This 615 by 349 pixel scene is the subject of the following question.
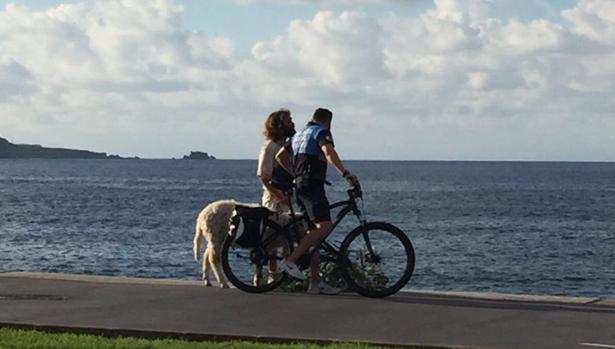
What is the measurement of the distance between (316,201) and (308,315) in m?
1.66

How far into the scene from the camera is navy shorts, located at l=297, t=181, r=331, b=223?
1095 centimetres

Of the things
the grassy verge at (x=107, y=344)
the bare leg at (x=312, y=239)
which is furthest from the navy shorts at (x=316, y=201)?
the grassy verge at (x=107, y=344)

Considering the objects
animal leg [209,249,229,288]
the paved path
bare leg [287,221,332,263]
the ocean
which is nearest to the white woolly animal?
animal leg [209,249,229,288]

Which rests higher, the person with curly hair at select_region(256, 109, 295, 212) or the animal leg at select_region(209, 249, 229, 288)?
the person with curly hair at select_region(256, 109, 295, 212)

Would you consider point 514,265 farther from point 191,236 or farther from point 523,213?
point 523,213

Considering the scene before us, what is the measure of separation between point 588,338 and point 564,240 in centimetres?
4023

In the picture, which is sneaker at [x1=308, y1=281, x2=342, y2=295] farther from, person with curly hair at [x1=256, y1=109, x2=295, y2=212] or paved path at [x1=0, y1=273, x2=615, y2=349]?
person with curly hair at [x1=256, y1=109, x2=295, y2=212]

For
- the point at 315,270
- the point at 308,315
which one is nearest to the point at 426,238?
the point at 315,270

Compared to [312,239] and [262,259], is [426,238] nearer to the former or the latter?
[262,259]

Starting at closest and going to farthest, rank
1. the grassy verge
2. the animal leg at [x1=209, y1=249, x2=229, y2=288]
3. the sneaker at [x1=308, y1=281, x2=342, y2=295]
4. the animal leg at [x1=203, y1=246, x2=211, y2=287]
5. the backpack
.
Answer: the grassy verge, the sneaker at [x1=308, y1=281, x2=342, y2=295], the backpack, the animal leg at [x1=209, y1=249, x2=229, y2=288], the animal leg at [x1=203, y1=246, x2=211, y2=287]

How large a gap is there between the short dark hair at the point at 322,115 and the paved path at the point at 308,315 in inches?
69.4

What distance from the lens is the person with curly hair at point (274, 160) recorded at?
452 inches

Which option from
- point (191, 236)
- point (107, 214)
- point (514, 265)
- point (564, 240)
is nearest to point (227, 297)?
point (514, 265)

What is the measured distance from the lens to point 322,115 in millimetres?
11016
